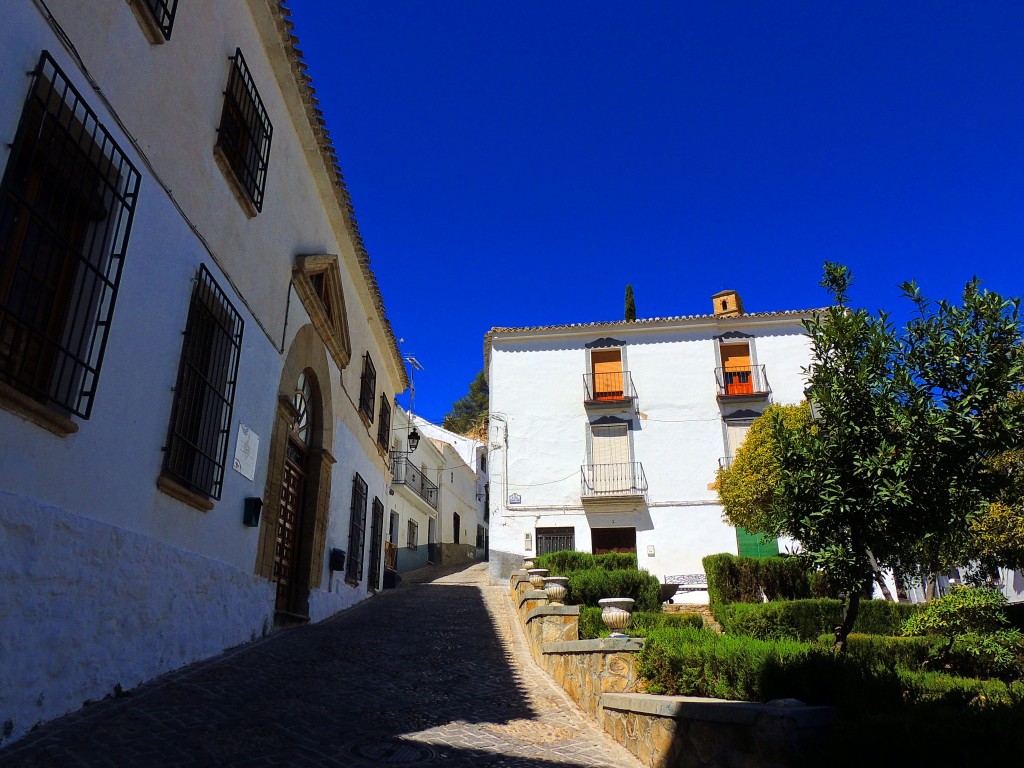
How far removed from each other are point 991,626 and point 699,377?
47.3 ft

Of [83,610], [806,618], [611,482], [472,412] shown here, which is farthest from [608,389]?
[472,412]

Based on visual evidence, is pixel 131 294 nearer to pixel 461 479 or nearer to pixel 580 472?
pixel 580 472

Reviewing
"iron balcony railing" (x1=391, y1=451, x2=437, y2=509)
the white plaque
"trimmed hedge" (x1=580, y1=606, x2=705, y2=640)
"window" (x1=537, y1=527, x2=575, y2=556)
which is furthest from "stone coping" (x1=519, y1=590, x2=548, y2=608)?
"iron balcony railing" (x1=391, y1=451, x2=437, y2=509)

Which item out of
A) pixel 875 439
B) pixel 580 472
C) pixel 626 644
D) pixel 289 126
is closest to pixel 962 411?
pixel 875 439

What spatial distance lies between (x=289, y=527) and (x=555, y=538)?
1278 cm

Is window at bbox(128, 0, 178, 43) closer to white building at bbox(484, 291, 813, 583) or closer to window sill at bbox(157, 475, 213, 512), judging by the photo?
window sill at bbox(157, 475, 213, 512)

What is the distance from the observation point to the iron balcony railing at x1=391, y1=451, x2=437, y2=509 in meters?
25.2

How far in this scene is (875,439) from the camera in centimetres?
689

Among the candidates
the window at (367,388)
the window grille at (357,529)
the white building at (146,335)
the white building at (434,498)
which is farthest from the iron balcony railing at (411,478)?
the white building at (146,335)

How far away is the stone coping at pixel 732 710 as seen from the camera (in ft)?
11.6

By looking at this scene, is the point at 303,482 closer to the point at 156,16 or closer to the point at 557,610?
the point at 557,610

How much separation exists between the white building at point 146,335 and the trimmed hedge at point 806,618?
674 centimetres

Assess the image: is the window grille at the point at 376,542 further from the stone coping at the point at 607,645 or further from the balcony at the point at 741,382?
the balcony at the point at 741,382

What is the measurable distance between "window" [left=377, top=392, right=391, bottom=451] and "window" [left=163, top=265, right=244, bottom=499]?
8511 mm
